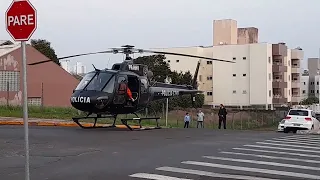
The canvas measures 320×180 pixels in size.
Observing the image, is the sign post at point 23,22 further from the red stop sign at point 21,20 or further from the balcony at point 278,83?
the balcony at point 278,83

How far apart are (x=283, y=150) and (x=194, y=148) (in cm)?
267

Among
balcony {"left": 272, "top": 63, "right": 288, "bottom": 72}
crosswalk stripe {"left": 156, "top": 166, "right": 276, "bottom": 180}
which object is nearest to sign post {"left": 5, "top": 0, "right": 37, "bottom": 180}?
crosswalk stripe {"left": 156, "top": 166, "right": 276, "bottom": 180}

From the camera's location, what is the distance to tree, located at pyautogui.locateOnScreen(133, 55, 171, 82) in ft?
222

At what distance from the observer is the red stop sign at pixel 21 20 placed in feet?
22.6

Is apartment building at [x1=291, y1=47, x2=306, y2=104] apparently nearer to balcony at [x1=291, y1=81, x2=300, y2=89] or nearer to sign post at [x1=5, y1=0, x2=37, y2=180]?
balcony at [x1=291, y1=81, x2=300, y2=89]

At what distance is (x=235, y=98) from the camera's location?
79.1 m

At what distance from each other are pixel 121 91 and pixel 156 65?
1833 inches

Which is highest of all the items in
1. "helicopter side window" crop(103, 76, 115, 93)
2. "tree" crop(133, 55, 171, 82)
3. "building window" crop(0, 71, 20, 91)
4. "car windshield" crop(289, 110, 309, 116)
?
"tree" crop(133, 55, 171, 82)

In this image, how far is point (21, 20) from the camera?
6957mm

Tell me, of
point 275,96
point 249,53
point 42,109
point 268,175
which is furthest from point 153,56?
point 268,175

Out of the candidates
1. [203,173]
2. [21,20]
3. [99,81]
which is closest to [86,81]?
[99,81]

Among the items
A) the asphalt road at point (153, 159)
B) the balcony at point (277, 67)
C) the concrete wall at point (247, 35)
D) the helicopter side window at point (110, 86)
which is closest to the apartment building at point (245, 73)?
the balcony at point (277, 67)

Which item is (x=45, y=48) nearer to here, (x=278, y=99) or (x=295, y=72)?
(x=278, y=99)

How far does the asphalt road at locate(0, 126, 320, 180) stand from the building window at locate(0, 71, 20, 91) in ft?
91.3
